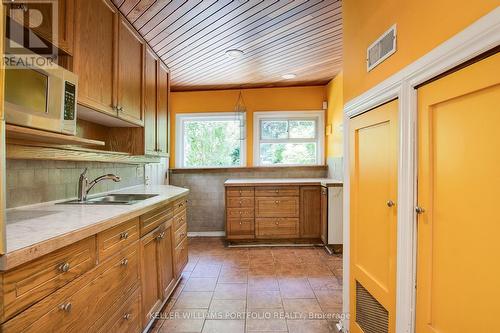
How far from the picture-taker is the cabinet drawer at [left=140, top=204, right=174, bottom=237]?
1774mm

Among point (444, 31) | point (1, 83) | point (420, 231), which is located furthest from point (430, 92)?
point (1, 83)

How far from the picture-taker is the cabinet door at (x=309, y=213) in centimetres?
376

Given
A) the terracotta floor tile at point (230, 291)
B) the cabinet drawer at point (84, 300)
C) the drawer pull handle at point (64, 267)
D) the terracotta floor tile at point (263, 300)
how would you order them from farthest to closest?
the terracotta floor tile at point (230, 291) → the terracotta floor tile at point (263, 300) → the drawer pull handle at point (64, 267) → the cabinet drawer at point (84, 300)

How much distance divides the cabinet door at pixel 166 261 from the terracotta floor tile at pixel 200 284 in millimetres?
285

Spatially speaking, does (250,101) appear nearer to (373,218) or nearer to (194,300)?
(194,300)

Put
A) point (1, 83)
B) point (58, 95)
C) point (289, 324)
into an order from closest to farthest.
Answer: point (1, 83) < point (58, 95) < point (289, 324)

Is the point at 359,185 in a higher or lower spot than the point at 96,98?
lower

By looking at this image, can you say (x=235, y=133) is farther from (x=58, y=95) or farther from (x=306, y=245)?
(x=58, y=95)

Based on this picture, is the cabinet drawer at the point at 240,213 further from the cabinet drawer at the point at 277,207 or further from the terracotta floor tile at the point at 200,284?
the terracotta floor tile at the point at 200,284

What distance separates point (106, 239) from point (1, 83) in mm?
815

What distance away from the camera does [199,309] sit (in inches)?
86.0

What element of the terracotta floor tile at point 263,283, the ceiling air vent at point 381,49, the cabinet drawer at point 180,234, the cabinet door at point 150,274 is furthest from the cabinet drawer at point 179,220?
the ceiling air vent at point 381,49

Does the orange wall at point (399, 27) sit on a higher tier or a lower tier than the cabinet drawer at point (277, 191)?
higher

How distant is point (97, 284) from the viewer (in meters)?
1.24
